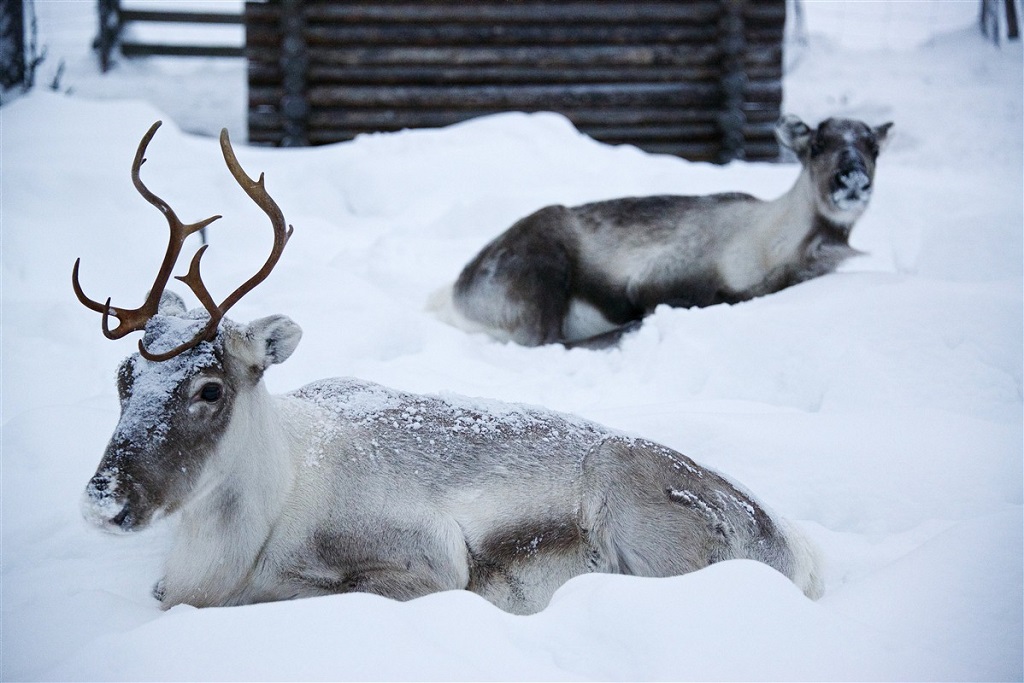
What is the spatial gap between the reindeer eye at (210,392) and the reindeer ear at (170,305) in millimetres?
379

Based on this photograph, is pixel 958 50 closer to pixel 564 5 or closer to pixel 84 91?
pixel 564 5

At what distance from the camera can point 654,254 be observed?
5.85 metres

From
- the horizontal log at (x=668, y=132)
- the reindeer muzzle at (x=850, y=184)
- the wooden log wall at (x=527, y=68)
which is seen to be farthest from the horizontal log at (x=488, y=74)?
the reindeer muzzle at (x=850, y=184)

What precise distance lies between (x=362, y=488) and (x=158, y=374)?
2.25 ft

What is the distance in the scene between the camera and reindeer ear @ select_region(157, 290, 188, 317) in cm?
270

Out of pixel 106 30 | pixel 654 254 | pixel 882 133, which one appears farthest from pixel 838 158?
pixel 106 30

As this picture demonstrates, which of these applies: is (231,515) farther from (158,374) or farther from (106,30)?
(106,30)

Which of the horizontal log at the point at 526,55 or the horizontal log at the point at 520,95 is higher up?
the horizontal log at the point at 526,55

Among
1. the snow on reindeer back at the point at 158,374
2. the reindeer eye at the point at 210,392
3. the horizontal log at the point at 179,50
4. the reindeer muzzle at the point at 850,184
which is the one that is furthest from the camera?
the horizontal log at the point at 179,50

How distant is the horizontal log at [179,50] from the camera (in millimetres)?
16641

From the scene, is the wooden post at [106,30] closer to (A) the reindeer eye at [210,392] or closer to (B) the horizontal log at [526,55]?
(B) the horizontal log at [526,55]

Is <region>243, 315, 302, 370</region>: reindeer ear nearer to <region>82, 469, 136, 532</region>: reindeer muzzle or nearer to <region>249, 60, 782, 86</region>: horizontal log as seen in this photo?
<region>82, 469, 136, 532</region>: reindeer muzzle

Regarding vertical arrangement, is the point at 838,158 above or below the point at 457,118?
below

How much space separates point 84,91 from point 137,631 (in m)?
15.2
